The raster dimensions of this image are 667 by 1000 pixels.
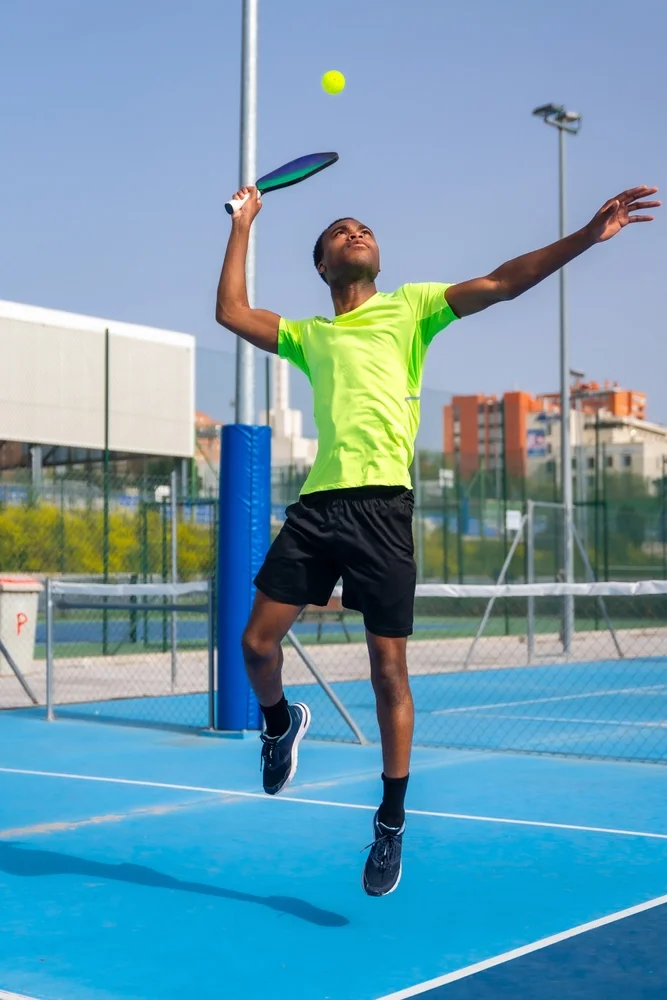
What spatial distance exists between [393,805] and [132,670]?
459 inches

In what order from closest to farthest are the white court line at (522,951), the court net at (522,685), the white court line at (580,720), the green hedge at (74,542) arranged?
the white court line at (522,951) < the court net at (522,685) < the white court line at (580,720) < the green hedge at (74,542)

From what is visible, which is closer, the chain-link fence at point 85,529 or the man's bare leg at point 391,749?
the man's bare leg at point 391,749

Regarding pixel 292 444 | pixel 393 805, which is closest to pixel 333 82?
pixel 393 805

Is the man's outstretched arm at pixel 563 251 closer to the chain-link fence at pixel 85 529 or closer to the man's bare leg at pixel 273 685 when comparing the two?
the man's bare leg at pixel 273 685

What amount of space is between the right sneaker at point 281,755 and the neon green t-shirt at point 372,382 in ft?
2.75

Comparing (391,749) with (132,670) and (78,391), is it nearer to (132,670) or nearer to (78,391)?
(132,670)

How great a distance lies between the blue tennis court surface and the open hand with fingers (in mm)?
2137

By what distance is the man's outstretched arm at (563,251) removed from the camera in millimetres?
4023

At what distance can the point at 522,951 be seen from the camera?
391cm

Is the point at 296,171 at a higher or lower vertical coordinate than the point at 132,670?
higher

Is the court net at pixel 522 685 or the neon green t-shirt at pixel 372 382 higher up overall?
the neon green t-shirt at pixel 372 382

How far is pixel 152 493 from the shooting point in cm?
1877

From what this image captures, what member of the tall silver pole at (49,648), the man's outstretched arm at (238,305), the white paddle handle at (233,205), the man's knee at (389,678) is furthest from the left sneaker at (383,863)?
the tall silver pole at (49,648)

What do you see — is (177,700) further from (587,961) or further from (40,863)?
(587,961)
